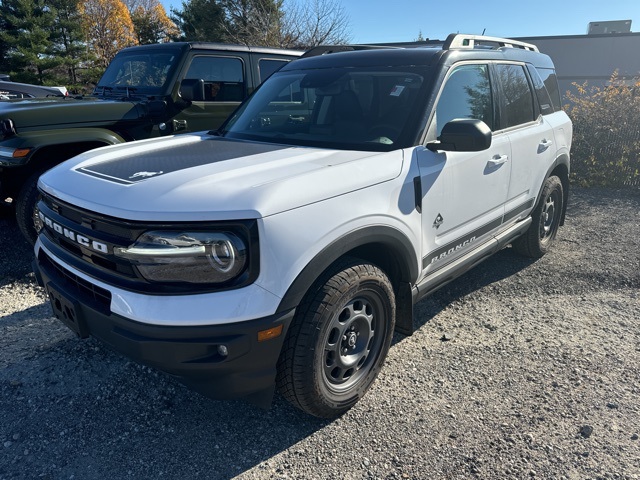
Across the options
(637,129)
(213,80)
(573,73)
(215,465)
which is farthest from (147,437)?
(573,73)

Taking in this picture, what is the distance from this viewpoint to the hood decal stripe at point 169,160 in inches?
98.3

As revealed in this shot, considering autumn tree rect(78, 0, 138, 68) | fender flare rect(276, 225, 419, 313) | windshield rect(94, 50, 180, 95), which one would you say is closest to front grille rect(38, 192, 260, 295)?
fender flare rect(276, 225, 419, 313)

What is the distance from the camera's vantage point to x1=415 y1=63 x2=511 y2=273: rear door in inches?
117

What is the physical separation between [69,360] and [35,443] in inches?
29.6

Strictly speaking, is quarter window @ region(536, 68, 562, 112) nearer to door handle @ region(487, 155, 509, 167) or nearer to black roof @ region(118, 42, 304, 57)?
door handle @ region(487, 155, 509, 167)

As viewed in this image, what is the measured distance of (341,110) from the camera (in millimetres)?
3270

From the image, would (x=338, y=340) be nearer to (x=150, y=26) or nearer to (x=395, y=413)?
(x=395, y=413)

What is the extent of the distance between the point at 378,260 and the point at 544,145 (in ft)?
7.90

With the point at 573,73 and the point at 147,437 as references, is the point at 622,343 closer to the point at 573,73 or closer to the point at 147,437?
the point at 147,437

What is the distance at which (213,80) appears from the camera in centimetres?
607

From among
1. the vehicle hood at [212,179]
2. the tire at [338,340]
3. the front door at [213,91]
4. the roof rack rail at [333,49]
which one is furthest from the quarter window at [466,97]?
the front door at [213,91]

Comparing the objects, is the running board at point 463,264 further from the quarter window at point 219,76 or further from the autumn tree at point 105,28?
the autumn tree at point 105,28

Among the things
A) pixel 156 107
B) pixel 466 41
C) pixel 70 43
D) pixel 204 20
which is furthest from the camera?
pixel 70 43

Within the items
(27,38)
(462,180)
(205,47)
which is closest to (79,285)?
(462,180)
